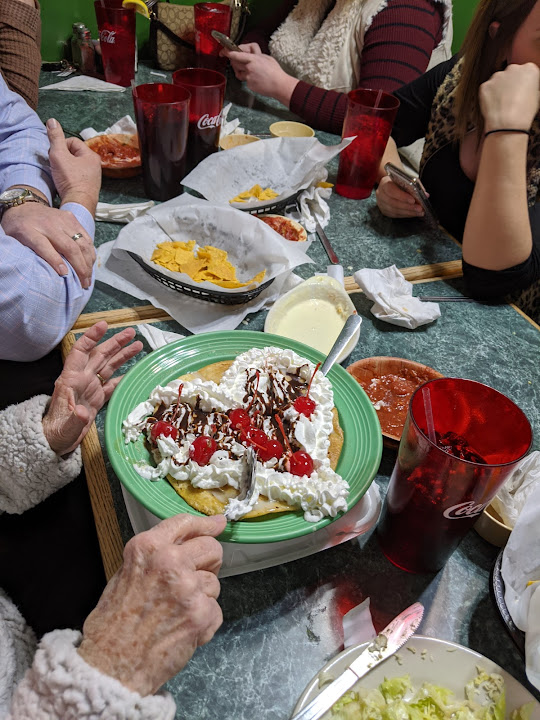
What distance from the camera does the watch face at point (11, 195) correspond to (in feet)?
3.97

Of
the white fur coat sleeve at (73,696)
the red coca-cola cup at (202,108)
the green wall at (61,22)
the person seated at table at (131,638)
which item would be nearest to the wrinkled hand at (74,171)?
the red coca-cola cup at (202,108)

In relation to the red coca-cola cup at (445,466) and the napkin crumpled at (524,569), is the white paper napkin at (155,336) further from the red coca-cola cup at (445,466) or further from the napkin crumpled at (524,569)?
the napkin crumpled at (524,569)

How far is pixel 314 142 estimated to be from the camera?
1680mm

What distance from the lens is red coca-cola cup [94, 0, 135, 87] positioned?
A: 2.02m

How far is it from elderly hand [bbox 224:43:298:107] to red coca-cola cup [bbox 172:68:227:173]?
533 mm

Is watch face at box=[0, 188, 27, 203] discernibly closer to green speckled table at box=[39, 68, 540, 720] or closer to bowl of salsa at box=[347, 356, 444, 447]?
green speckled table at box=[39, 68, 540, 720]

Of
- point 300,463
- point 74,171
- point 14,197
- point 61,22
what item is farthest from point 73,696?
point 61,22

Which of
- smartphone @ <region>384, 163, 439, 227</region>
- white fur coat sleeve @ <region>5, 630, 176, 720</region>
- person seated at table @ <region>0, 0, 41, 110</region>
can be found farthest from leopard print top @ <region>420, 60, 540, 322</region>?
white fur coat sleeve @ <region>5, 630, 176, 720</region>

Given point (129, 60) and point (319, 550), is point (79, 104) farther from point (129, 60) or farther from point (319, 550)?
point (319, 550)

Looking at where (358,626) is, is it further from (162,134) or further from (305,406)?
(162,134)

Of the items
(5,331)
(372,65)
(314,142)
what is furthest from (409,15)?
(5,331)

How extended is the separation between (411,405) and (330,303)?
56 cm

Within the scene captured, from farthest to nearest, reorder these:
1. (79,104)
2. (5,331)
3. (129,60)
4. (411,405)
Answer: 1. (129,60)
2. (79,104)
3. (5,331)
4. (411,405)

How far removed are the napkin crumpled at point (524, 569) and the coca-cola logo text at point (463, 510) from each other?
3.1 inches
